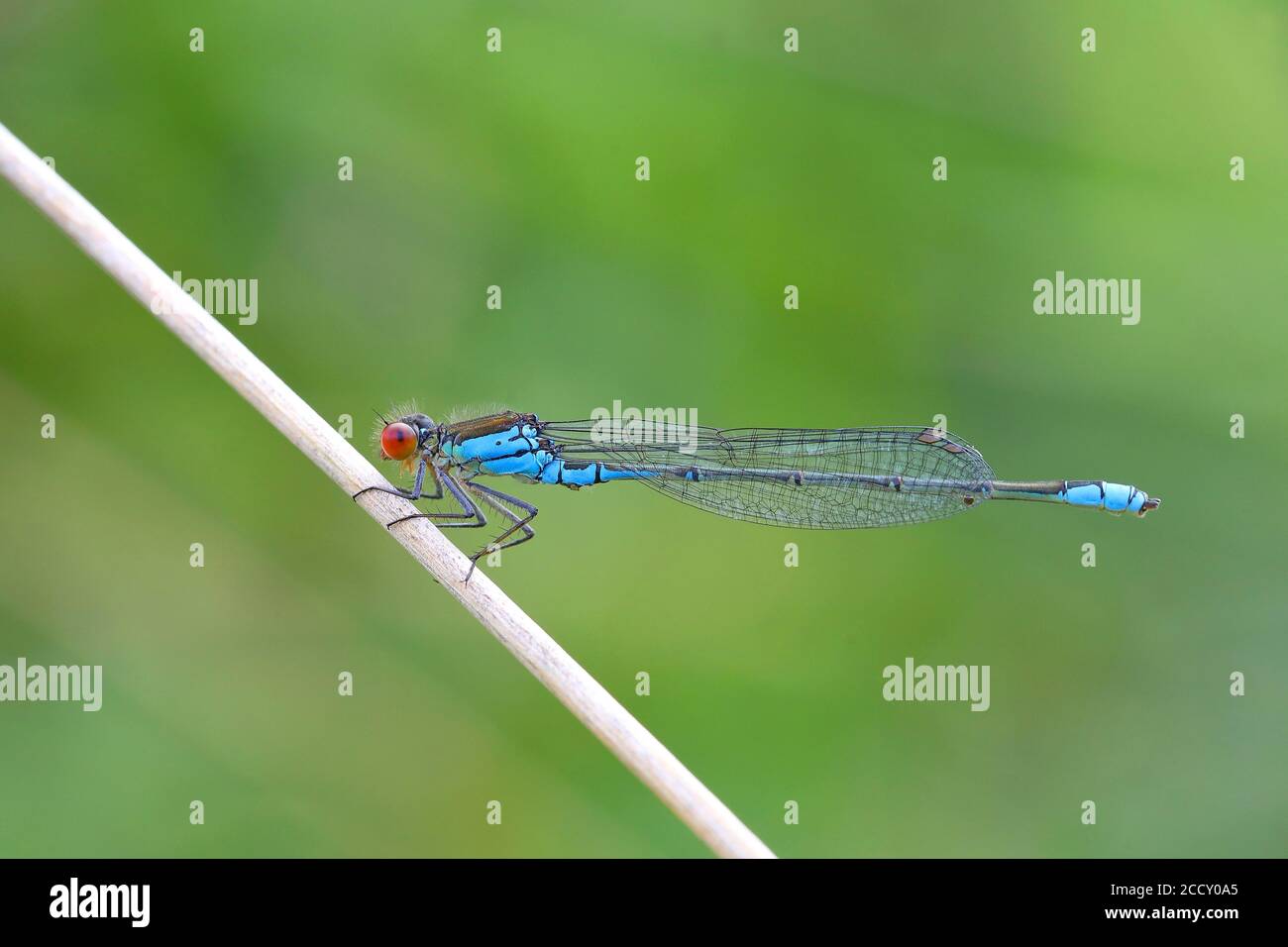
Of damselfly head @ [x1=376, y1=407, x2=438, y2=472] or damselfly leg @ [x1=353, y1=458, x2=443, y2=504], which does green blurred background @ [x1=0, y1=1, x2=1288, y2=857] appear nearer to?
damselfly head @ [x1=376, y1=407, x2=438, y2=472]

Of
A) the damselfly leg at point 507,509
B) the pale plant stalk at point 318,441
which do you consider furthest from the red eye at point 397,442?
the pale plant stalk at point 318,441

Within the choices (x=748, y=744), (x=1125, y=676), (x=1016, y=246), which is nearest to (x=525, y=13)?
(x=1016, y=246)

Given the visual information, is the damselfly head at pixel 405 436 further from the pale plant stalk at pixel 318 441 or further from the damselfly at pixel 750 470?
the pale plant stalk at pixel 318 441

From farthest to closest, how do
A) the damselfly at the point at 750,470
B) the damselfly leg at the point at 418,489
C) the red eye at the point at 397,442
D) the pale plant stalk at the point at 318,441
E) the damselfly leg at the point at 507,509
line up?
the damselfly at the point at 750,470
the damselfly leg at the point at 507,509
the red eye at the point at 397,442
the damselfly leg at the point at 418,489
the pale plant stalk at the point at 318,441

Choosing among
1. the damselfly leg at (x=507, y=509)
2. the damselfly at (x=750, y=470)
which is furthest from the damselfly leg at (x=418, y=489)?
the damselfly leg at (x=507, y=509)

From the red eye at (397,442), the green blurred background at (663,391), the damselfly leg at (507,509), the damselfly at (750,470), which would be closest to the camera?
the red eye at (397,442)

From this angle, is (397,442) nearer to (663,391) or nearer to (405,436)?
(405,436)

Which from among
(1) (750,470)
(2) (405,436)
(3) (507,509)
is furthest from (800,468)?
(2) (405,436)

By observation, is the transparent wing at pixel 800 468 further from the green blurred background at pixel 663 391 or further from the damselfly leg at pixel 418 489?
the damselfly leg at pixel 418 489

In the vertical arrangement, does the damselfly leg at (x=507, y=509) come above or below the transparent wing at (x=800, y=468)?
below

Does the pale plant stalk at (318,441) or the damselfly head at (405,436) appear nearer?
the pale plant stalk at (318,441)
